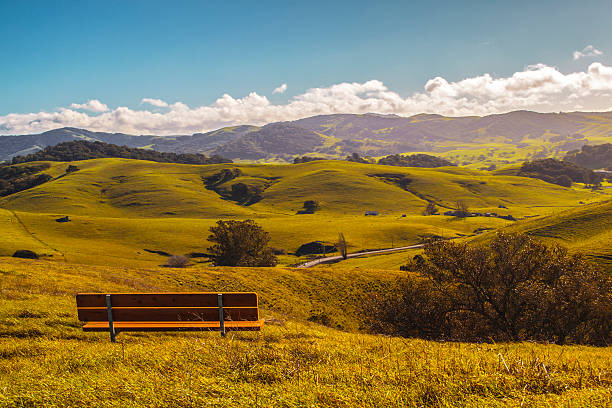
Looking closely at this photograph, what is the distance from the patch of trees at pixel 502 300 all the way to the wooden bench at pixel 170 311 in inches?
502

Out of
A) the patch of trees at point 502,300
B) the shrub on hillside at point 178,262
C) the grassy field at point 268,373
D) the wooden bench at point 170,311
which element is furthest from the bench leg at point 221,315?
the shrub on hillside at point 178,262

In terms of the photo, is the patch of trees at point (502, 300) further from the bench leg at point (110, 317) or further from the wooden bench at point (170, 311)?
the bench leg at point (110, 317)

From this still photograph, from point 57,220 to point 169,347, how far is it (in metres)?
158

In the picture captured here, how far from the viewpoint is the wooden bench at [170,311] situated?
443 inches

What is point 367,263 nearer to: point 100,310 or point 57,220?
point 100,310

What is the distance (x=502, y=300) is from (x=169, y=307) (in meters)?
19.8

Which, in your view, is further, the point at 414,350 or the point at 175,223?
the point at 175,223

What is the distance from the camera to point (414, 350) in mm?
9977

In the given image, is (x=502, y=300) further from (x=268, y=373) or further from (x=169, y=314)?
(x=169, y=314)

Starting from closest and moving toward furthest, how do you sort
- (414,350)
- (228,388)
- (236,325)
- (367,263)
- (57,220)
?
(228,388) < (414,350) < (236,325) < (367,263) < (57,220)

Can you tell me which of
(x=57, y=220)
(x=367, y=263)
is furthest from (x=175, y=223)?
(x=367, y=263)

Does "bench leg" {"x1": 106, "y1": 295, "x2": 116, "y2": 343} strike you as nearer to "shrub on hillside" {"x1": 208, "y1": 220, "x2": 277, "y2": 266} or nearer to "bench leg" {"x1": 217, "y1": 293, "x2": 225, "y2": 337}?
"bench leg" {"x1": 217, "y1": 293, "x2": 225, "y2": 337}

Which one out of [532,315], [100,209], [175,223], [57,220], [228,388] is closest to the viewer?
[228,388]

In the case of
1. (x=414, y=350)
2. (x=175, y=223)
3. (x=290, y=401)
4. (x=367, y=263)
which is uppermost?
(x=290, y=401)
